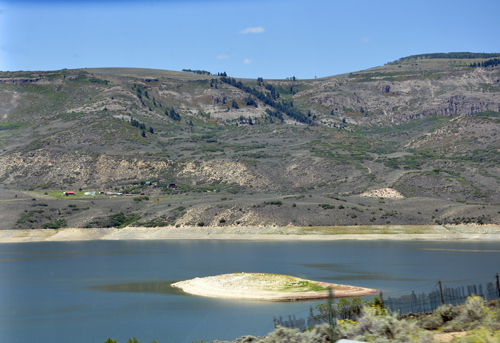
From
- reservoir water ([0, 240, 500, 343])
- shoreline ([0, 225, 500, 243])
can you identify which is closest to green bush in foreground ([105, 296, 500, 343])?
reservoir water ([0, 240, 500, 343])

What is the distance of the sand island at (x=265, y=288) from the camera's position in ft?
140

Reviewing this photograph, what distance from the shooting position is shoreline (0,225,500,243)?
90.0 metres

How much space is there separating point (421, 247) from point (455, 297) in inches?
2149

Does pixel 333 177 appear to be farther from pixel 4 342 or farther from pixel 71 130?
pixel 4 342

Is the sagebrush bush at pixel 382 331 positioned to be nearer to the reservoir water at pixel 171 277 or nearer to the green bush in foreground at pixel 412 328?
the green bush in foreground at pixel 412 328

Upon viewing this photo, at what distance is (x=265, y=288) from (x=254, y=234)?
52.7 m

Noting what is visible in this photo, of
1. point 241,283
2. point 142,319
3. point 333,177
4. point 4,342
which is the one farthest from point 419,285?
point 333,177

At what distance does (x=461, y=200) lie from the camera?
11825 centimetres

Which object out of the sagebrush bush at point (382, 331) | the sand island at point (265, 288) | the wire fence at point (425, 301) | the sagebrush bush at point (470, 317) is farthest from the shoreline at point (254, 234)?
the sagebrush bush at point (382, 331)

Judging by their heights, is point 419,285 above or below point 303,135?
below

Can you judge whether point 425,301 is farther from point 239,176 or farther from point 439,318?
point 239,176

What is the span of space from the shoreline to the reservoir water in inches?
166

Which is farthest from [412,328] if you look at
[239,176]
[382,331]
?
[239,176]

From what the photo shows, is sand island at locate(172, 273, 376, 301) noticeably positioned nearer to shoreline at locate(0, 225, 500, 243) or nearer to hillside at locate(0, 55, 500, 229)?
shoreline at locate(0, 225, 500, 243)
